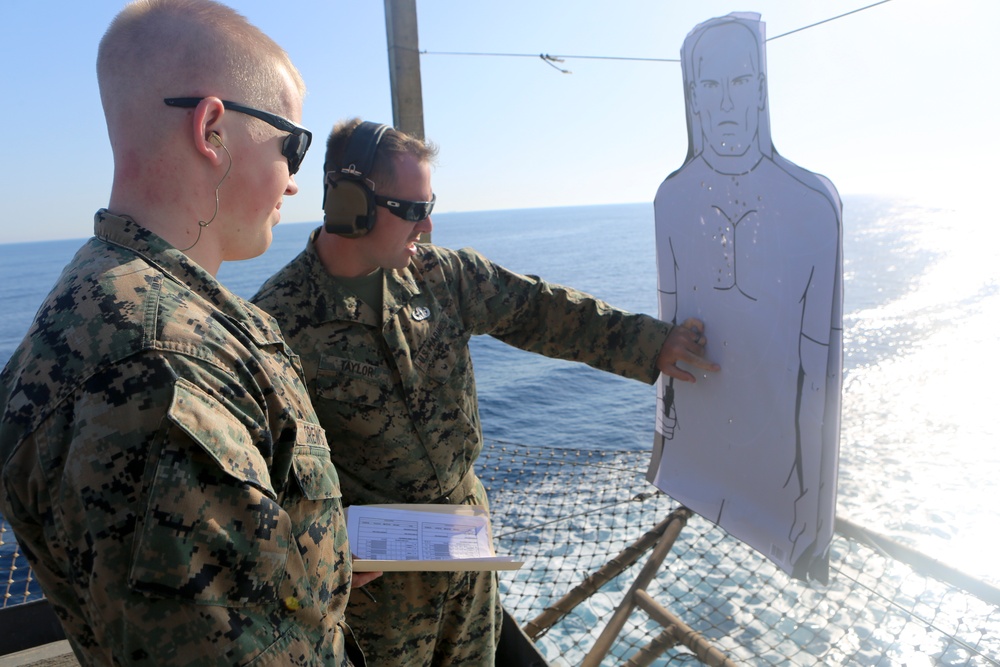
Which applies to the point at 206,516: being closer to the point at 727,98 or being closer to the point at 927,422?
the point at 727,98

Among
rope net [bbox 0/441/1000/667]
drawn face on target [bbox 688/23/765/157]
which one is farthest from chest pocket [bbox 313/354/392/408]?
rope net [bbox 0/441/1000/667]

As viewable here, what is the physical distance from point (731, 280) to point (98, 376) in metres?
1.87

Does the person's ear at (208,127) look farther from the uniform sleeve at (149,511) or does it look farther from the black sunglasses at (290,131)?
the uniform sleeve at (149,511)

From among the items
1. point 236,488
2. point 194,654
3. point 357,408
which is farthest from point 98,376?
point 357,408

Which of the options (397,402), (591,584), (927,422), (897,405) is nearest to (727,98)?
(397,402)

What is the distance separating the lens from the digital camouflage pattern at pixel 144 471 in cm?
78

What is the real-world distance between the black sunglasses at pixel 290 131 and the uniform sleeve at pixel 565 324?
1.16 metres

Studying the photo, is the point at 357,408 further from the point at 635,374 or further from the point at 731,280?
the point at 731,280

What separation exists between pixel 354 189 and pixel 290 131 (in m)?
0.86

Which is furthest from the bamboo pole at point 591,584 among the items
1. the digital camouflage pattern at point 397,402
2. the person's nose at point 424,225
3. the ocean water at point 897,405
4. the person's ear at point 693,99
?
the person's ear at point 693,99

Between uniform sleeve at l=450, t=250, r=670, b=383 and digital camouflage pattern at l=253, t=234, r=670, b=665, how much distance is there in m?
0.14

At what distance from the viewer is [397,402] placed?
197cm

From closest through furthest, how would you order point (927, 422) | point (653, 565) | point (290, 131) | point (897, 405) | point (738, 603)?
point (290, 131) < point (653, 565) < point (738, 603) < point (927, 422) < point (897, 405)

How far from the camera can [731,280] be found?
2.22m
